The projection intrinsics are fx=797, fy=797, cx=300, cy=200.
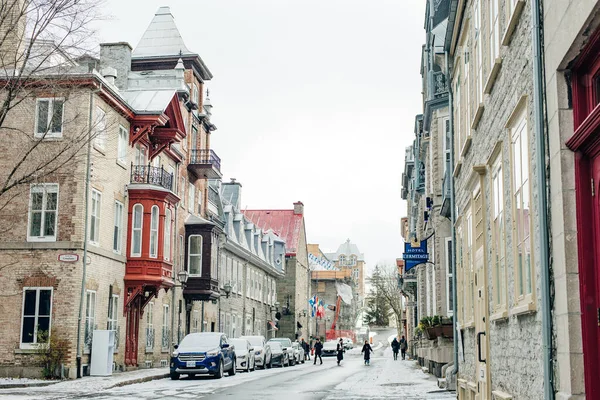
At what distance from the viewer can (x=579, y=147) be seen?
241 inches

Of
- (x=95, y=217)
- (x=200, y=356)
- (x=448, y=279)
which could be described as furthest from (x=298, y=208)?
(x=448, y=279)

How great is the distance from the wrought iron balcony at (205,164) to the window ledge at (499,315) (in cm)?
3168

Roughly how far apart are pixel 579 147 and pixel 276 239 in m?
65.4

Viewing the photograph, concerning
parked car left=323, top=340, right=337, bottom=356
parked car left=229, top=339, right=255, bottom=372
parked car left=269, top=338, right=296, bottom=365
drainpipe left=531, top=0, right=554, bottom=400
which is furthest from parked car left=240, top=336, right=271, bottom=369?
drainpipe left=531, top=0, right=554, bottom=400

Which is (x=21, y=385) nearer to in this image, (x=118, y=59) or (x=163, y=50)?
(x=118, y=59)

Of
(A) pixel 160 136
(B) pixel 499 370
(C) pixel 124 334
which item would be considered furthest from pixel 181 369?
(B) pixel 499 370

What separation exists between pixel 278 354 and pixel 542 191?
38338 millimetres

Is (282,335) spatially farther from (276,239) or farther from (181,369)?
(181,369)

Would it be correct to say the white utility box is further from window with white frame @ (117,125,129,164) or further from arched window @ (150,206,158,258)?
window with white frame @ (117,125,129,164)

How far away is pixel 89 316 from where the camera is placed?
27.9m

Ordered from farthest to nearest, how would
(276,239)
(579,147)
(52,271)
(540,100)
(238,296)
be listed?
(276,239) < (238,296) < (52,271) < (540,100) < (579,147)

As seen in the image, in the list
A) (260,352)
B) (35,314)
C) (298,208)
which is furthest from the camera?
(298,208)

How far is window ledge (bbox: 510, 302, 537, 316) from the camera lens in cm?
748

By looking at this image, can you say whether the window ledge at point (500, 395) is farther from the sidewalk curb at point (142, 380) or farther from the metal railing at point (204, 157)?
the metal railing at point (204, 157)
